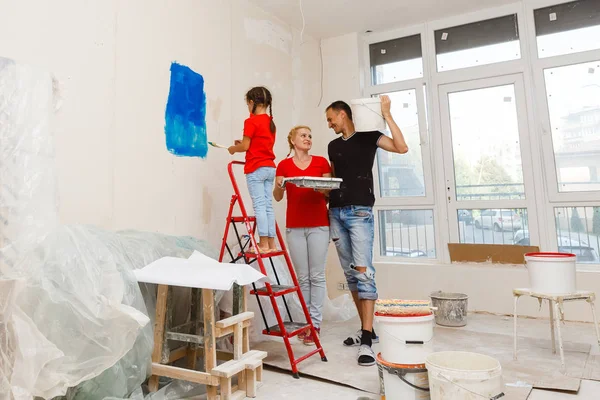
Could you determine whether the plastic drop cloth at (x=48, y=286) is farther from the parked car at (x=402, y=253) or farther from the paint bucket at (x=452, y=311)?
the parked car at (x=402, y=253)

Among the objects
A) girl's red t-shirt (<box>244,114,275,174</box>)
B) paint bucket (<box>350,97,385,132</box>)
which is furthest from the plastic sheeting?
paint bucket (<box>350,97,385,132</box>)

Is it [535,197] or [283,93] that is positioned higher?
[283,93]

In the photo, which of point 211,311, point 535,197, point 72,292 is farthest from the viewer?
point 535,197

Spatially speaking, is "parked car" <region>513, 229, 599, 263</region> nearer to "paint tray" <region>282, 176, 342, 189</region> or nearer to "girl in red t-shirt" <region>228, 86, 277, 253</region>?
"paint tray" <region>282, 176, 342, 189</region>

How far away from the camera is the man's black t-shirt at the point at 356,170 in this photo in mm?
2418

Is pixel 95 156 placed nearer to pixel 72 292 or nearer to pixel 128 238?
pixel 128 238

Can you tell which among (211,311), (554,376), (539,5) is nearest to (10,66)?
(211,311)

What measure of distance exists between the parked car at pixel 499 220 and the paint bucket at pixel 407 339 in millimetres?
2258

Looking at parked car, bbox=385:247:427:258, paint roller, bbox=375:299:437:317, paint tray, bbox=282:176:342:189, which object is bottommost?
paint roller, bbox=375:299:437:317

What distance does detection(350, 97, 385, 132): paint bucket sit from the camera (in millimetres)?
2389

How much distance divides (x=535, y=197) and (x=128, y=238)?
3.25 meters

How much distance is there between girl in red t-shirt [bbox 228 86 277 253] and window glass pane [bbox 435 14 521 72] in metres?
2.27

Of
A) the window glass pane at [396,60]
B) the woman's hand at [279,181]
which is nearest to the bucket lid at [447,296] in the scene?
the woman's hand at [279,181]

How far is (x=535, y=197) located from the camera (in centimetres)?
339
